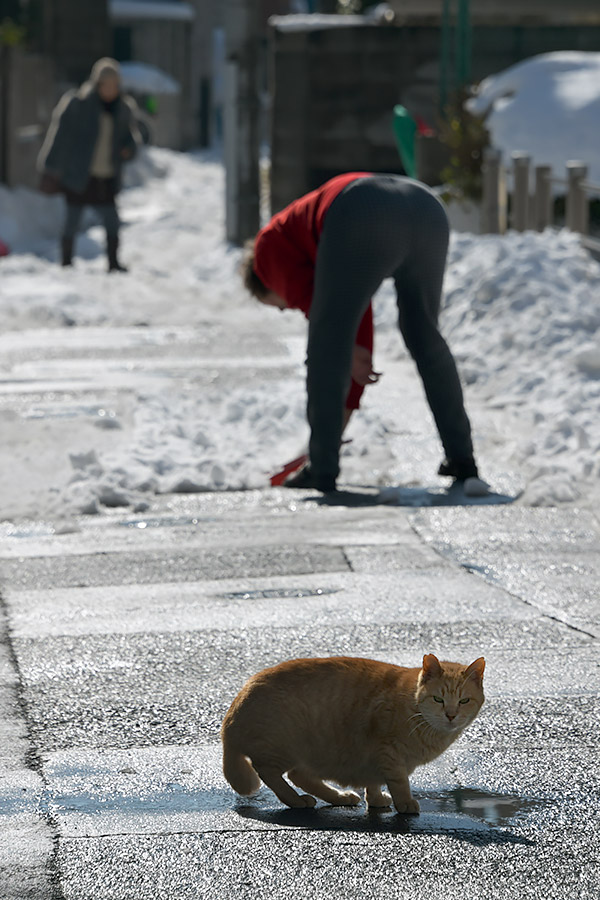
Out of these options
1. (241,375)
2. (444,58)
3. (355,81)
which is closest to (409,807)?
(241,375)

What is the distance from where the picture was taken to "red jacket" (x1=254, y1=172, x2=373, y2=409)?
670 centimetres

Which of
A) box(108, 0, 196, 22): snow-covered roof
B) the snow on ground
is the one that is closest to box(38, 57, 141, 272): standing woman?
the snow on ground

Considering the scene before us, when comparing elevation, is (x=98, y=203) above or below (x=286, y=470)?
below

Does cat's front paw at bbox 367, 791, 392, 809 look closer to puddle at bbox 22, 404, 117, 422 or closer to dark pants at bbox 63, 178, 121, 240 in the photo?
puddle at bbox 22, 404, 117, 422

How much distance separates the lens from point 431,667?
10.7ft

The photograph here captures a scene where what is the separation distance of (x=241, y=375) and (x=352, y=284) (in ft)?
10.4

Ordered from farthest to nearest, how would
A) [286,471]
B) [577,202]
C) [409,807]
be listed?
[577,202] → [286,471] → [409,807]

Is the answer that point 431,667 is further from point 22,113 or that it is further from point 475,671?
point 22,113

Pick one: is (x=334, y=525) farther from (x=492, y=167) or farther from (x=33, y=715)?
(x=492, y=167)

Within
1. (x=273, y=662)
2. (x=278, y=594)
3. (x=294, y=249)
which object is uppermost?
(x=294, y=249)

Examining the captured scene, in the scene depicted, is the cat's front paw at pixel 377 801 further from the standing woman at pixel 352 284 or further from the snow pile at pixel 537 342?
the standing woman at pixel 352 284

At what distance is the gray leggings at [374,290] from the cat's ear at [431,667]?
3.46 m

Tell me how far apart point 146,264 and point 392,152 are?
165 inches

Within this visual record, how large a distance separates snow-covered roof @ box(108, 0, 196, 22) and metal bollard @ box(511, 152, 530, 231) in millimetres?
31249
